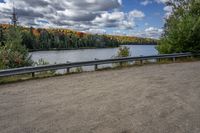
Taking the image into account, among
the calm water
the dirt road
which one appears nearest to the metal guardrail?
the dirt road

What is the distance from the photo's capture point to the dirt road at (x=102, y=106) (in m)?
6.57

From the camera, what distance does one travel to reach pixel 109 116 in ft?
23.9

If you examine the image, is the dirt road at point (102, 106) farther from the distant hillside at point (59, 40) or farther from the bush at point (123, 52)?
the distant hillside at point (59, 40)

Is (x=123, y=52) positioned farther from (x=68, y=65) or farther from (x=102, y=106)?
(x=102, y=106)

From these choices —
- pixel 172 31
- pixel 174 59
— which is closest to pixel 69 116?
pixel 174 59

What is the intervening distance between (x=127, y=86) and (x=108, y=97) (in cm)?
202

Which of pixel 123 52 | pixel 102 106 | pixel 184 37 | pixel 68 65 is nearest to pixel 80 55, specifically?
pixel 123 52

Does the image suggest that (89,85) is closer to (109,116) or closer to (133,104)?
(133,104)

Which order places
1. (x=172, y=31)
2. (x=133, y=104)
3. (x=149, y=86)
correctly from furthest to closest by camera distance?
(x=172, y=31) → (x=149, y=86) → (x=133, y=104)

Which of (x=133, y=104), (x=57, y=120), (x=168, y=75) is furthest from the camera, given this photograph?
(x=168, y=75)

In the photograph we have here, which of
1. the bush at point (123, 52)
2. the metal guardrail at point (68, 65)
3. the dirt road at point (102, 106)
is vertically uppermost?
the bush at point (123, 52)

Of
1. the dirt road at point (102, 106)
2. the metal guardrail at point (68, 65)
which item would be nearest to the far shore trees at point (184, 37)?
the metal guardrail at point (68, 65)

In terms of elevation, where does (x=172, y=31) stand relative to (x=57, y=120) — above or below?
above

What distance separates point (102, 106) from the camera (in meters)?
8.26
